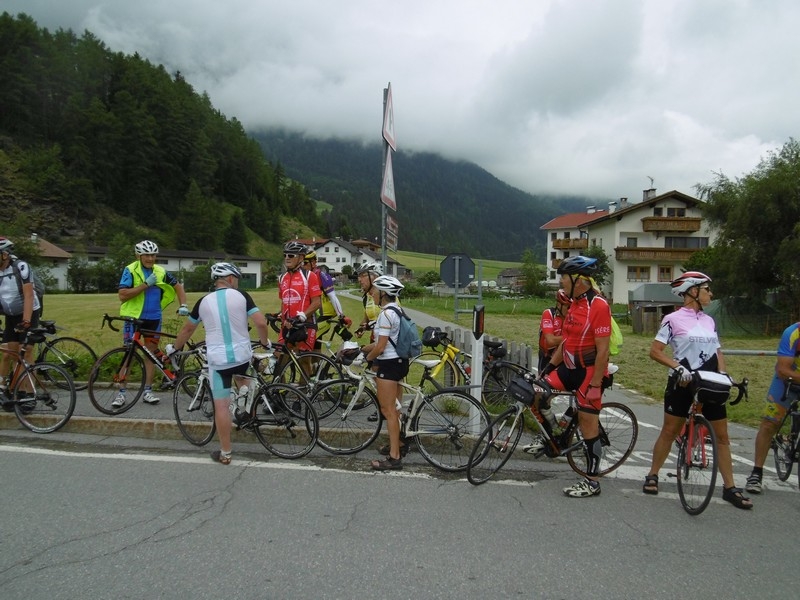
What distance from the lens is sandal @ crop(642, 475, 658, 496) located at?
4844mm

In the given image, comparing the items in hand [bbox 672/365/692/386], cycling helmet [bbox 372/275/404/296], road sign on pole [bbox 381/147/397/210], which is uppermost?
road sign on pole [bbox 381/147/397/210]

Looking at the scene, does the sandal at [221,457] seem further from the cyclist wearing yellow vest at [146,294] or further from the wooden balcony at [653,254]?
the wooden balcony at [653,254]

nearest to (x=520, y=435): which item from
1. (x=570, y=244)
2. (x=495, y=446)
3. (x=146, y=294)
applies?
(x=495, y=446)

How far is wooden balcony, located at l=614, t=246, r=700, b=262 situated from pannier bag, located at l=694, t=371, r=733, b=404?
208 ft

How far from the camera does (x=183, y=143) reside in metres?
112

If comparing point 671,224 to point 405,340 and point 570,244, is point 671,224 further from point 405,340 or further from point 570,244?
point 405,340

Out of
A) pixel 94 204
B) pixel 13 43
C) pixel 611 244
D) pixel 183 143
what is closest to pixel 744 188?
pixel 611 244

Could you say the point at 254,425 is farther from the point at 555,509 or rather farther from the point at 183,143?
the point at 183,143

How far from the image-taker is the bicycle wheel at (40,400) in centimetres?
620

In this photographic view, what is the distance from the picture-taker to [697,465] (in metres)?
4.56

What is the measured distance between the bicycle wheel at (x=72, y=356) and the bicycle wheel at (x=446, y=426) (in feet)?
15.9

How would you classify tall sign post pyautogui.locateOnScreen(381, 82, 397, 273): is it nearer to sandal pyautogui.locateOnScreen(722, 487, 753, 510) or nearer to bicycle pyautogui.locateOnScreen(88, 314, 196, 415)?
bicycle pyautogui.locateOnScreen(88, 314, 196, 415)

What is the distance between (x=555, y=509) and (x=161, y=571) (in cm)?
289

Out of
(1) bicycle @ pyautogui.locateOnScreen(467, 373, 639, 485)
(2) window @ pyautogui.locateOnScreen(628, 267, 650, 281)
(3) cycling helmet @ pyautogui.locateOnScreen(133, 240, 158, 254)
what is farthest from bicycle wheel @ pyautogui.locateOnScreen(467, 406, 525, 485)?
(2) window @ pyautogui.locateOnScreen(628, 267, 650, 281)
